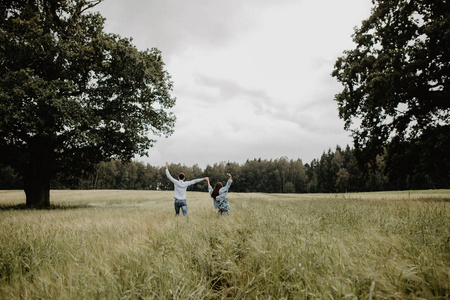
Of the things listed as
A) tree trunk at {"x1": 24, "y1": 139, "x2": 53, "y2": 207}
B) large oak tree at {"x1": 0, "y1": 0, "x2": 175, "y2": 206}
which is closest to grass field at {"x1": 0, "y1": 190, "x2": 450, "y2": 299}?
large oak tree at {"x1": 0, "y1": 0, "x2": 175, "y2": 206}

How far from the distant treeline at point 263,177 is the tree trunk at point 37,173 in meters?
69.6

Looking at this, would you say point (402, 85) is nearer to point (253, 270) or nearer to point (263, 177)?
point (253, 270)

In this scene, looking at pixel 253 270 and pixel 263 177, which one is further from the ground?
pixel 253 270

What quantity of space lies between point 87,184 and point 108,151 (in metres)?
92.2

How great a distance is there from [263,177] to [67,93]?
10160 cm

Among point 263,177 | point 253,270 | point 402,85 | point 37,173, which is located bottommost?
point 263,177

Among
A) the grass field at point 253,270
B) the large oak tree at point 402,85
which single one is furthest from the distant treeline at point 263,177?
the grass field at point 253,270

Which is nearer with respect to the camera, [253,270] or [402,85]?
[253,270]

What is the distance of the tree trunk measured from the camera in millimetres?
14445

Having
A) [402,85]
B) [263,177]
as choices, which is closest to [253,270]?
[402,85]

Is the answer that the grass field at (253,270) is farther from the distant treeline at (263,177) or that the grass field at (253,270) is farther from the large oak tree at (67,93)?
the distant treeline at (263,177)

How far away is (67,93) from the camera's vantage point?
1326 cm

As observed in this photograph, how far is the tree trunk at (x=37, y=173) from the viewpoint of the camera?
47.4ft

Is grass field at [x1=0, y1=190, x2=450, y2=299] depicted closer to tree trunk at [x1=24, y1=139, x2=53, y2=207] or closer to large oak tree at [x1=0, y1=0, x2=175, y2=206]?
large oak tree at [x1=0, y1=0, x2=175, y2=206]
